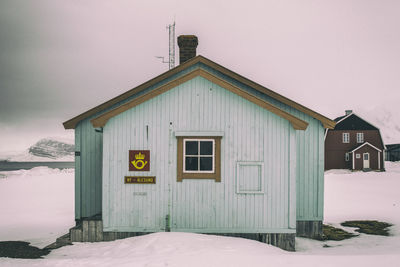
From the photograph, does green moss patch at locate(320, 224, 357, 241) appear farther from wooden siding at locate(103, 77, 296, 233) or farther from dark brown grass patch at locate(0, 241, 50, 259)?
dark brown grass patch at locate(0, 241, 50, 259)

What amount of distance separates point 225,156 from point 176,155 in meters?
1.43

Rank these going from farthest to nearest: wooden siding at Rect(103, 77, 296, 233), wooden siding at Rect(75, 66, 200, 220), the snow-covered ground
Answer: wooden siding at Rect(75, 66, 200, 220) → wooden siding at Rect(103, 77, 296, 233) → the snow-covered ground

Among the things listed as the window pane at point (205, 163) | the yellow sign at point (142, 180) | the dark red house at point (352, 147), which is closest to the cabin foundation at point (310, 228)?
the window pane at point (205, 163)

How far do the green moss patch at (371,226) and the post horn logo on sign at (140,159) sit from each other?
864 cm

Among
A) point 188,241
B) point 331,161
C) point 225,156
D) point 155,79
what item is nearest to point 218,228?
point 188,241

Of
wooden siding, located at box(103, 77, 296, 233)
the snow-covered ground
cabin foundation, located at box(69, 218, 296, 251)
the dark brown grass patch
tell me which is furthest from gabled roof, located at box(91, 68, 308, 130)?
the dark brown grass patch

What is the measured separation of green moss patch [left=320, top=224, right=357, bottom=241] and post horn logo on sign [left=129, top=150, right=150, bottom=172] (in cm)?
676

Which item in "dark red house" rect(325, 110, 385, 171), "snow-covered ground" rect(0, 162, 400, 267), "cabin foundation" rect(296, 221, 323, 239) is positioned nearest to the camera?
"snow-covered ground" rect(0, 162, 400, 267)

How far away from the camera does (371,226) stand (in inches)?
560

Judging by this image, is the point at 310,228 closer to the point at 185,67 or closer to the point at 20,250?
the point at 185,67

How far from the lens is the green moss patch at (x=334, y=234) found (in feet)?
40.7

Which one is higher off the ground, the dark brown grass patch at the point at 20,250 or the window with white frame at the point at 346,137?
the window with white frame at the point at 346,137

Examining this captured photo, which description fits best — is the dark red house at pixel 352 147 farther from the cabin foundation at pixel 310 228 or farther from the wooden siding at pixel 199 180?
the wooden siding at pixel 199 180

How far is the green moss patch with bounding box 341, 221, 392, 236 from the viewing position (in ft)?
43.2
